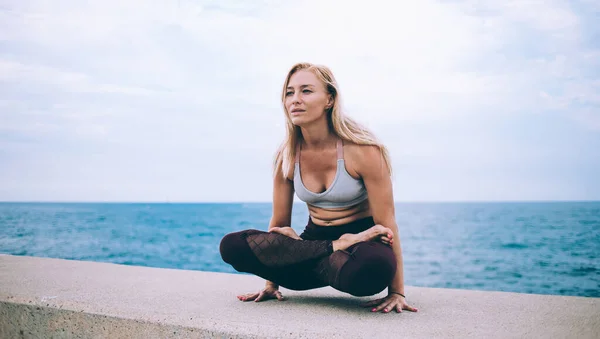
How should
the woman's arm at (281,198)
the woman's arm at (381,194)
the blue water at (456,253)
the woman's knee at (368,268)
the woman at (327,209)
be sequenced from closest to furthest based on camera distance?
the woman's knee at (368,268), the woman at (327,209), the woman's arm at (381,194), the woman's arm at (281,198), the blue water at (456,253)

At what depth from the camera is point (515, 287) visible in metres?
20.1

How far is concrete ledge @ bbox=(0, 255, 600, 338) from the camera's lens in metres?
2.36

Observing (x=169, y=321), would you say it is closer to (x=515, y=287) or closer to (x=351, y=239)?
(x=351, y=239)

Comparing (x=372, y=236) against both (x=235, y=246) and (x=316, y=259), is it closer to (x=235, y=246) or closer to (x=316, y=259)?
(x=316, y=259)

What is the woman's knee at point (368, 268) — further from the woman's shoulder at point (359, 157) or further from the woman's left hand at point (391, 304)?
the woman's shoulder at point (359, 157)

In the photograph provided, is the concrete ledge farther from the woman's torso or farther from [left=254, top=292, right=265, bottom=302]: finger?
the woman's torso

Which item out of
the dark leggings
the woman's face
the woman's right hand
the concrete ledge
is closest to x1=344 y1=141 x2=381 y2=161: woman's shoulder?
the woman's face

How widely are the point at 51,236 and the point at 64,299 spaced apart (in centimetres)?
3822

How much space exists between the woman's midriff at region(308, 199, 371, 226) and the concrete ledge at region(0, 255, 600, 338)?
0.50 m

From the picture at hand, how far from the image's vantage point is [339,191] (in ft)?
9.55

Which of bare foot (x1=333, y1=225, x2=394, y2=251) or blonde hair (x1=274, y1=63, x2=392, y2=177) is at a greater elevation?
blonde hair (x1=274, y1=63, x2=392, y2=177)

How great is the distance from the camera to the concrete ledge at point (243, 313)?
236 centimetres

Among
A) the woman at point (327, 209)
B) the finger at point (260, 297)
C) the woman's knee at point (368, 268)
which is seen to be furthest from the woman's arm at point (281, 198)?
the woman's knee at point (368, 268)

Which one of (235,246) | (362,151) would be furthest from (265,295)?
(362,151)
